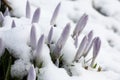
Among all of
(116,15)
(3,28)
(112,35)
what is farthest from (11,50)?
(116,15)

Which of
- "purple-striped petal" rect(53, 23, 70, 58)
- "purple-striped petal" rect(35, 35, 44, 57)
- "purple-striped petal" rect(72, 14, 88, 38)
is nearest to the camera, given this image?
"purple-striped petal" rect(35, 35, 44, 57)

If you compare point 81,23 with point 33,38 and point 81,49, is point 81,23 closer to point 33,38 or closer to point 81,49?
point 81,49

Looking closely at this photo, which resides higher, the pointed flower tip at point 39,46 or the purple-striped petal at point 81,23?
the purple-striped petal at point 81,23

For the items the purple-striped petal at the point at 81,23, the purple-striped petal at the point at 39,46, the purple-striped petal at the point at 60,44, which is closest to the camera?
the purple-striped petal at the point at 39,46

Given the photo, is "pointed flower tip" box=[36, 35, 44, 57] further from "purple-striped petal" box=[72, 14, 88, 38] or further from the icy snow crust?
"purple-striped petal" box=[72, 14, 88, 38]

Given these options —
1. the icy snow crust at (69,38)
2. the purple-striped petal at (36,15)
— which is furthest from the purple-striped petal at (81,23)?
the purple-striped petal at (36,15)

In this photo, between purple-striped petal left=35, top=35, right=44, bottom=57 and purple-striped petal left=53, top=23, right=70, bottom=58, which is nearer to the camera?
purple-striped petal left=35, top=35, right=44, bottom=57

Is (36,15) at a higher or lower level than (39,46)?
higher

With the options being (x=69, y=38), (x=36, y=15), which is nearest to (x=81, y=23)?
(x=69, y=38)

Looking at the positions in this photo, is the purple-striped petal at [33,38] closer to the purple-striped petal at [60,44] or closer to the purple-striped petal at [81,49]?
the purple-striped petal at [60,44]

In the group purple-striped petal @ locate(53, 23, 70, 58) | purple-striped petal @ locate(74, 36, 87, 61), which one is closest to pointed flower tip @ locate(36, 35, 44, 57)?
purple-striped petal @ locate(53, 23, 70, 58)
